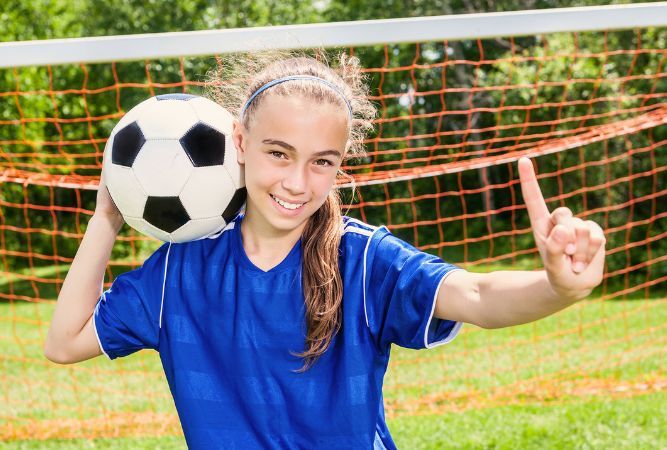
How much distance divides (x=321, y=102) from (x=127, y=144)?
21.1 inches

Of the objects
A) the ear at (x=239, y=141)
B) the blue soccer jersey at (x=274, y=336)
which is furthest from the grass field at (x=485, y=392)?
the ear at (x=239, y=141)

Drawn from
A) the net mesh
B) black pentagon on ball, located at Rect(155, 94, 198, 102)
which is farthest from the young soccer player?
the net mesh

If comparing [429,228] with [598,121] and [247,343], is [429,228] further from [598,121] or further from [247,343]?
[247,343]

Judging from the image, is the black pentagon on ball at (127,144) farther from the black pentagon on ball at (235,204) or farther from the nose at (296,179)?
the nose at (296,179)

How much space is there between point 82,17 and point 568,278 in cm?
1685

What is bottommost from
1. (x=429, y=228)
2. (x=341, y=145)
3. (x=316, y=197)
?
(x=429, y=228)

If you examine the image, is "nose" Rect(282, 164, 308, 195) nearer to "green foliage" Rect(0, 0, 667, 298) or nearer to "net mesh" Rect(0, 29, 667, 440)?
"net mesh" Rect(0, 29, 667, 440)

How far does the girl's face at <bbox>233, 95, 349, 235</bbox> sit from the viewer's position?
69.5 inches

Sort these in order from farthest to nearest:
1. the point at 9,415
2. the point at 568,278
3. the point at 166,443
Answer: the point at 9,415, the point at 166,443, the point at 568,278

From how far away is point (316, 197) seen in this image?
5.91ft

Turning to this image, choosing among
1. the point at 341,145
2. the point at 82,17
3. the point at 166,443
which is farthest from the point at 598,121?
the point at 82,17

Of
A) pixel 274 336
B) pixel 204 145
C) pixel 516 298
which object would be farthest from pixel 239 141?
pixel 516 298

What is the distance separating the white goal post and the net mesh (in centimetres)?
21

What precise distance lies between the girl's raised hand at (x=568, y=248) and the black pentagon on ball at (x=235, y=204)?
782mm
